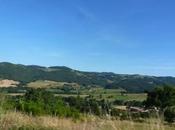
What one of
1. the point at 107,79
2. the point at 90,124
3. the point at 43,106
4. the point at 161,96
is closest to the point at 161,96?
the point at 161,96

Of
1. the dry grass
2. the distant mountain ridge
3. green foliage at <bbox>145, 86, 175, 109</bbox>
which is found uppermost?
the distant mountain ridge

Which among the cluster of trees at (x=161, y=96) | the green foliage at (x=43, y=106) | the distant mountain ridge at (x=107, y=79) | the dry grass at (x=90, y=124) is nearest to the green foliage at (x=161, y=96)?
the cluster of trees at (x=161, y=96)

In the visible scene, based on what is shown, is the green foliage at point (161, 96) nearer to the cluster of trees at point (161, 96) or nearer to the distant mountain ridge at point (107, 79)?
the cluster of trees at point (161, 96)

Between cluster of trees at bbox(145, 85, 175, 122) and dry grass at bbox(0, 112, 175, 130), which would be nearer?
dry grass at bbox(0, 112, 175, 130)

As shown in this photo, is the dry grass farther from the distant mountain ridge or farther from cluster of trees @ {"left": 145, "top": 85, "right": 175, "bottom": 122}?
cluster of trees @ {"left": 145, "top": 85, "right": 175, "bottom": 122}

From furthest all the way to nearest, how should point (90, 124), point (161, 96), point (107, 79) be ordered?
point (107, 79), point (161, 96), point (90, 124)

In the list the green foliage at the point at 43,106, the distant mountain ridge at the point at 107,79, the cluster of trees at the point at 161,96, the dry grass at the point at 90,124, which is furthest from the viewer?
the cluster of trees at the point at 161,96

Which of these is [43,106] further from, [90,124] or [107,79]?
[107,79]

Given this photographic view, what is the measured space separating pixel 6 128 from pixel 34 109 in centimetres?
946

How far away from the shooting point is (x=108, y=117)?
276 inches

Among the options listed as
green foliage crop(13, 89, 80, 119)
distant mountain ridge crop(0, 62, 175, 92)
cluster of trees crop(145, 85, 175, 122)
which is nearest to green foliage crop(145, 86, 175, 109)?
cluster of trees crop(145, 85, 175, 122)

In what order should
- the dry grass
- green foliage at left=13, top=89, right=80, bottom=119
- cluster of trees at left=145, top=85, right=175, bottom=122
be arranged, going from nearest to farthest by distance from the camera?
the dry grass
green foliage at left=13, top=89, right=80, bottom=119
cluster of trees at left=145, top=85, right=175, bottom=122

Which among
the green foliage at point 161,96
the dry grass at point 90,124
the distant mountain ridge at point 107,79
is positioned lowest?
the dry grass at point 90,124

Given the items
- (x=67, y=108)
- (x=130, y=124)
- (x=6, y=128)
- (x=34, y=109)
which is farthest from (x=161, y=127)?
(x=67, y=108)
